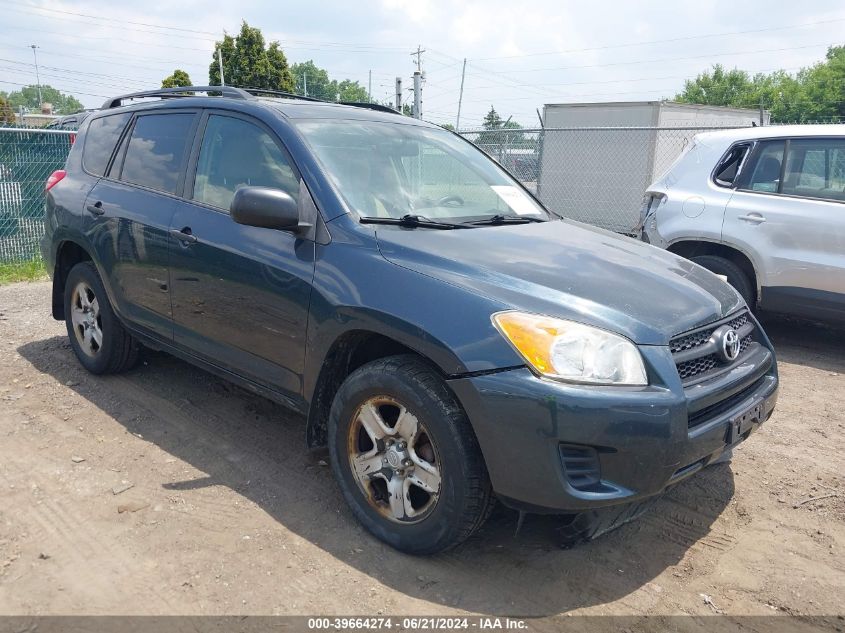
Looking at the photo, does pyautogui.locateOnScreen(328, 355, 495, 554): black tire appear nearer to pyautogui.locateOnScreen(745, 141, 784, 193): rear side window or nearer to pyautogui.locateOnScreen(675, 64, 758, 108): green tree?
pyautogui.locateOnScreen(745, 141, 784, 193): rear side window

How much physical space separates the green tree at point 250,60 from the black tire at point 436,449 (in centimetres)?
3518

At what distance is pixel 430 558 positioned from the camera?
2.79 meters

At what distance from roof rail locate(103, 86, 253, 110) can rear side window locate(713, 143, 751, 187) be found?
4112 millimetres

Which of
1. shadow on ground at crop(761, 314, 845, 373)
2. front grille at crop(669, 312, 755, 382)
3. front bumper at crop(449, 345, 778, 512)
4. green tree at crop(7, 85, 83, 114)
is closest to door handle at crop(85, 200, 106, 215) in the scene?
front bumper at crop(449, 345, 778, 512)

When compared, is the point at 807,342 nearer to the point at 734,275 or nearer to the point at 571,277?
the point at 734,275

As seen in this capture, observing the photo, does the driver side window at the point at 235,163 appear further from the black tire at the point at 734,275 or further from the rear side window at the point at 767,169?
the rear side window at the point at 767,169

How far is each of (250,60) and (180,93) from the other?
1337 inches

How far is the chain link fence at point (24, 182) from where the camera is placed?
8.62 meters

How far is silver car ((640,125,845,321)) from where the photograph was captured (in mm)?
Result: 5363

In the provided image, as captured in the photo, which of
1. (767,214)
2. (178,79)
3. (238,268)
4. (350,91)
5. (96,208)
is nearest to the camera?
(238,268)

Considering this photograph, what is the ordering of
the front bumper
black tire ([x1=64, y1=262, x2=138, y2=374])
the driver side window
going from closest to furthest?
the front bumper < the driver side window < black tire ([x1=64, y1=262, x2=138, y2=374])

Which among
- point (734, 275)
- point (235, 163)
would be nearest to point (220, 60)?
point (734, 275)

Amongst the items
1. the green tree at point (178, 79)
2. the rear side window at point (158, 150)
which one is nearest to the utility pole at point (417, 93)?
the rear side window at point (158, 150)

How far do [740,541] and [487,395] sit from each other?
1.47 meters
